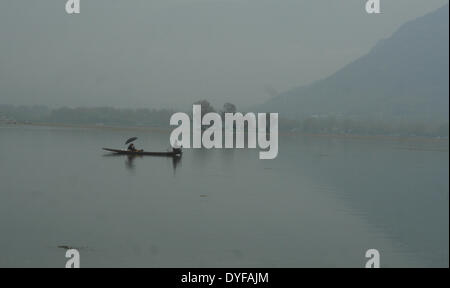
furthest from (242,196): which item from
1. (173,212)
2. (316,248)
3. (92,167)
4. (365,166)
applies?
(365,166)

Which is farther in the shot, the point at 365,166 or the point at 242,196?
the point at 365,166

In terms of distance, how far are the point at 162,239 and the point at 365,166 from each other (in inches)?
1417

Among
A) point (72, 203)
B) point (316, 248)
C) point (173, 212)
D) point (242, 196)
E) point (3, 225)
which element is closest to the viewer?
point (316, 248)

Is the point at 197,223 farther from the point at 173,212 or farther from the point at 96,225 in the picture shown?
the point at 96,225

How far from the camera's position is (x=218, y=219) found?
2034cm

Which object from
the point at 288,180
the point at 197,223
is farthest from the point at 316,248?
the point at 288,180

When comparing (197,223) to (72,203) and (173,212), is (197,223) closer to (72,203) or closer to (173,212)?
(173,212)

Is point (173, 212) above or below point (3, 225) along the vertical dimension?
above

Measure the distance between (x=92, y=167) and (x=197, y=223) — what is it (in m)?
23.8

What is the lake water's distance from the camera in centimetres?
1458

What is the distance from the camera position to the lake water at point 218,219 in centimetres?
1458
